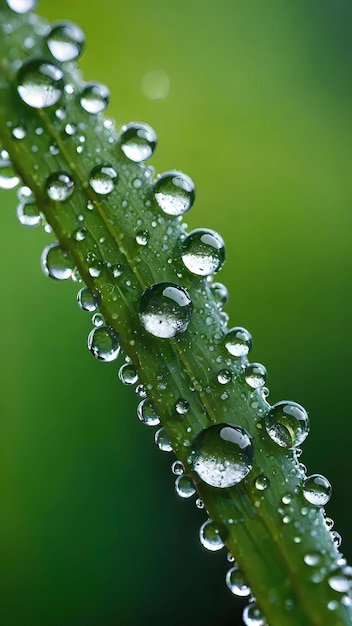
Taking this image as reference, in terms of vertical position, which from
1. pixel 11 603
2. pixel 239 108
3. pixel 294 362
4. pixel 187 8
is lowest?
pixel 11 603

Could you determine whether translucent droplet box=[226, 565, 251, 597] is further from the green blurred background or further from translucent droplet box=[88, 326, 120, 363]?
the green blurred background

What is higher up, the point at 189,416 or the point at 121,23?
the point at 121,23

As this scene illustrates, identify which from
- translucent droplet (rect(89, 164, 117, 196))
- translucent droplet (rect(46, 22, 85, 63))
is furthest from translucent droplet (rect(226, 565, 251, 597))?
translucent droplet (rect(46, 22, 85, 63))

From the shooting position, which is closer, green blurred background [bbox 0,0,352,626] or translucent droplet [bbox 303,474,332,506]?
translucent droplet [bbox 303,474,332,506]

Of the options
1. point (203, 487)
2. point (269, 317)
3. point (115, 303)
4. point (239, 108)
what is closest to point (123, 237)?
point (115, 303)

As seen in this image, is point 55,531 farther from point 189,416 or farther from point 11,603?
point 189,416

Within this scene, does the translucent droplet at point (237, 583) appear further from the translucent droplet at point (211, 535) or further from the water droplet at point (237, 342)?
the water droplet at point (237, 342)
